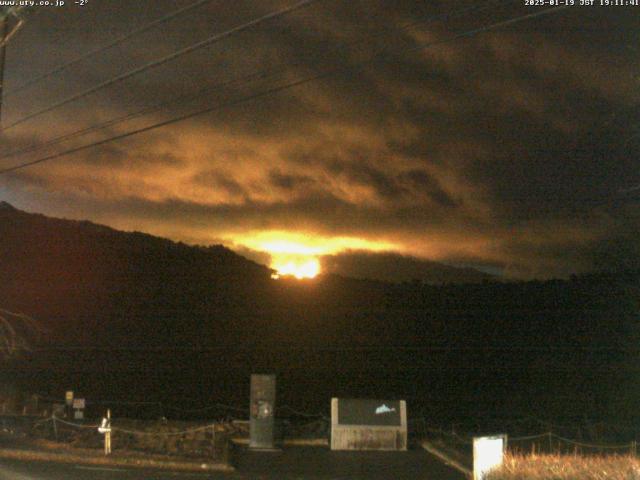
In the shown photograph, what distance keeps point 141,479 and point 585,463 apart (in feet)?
31.3

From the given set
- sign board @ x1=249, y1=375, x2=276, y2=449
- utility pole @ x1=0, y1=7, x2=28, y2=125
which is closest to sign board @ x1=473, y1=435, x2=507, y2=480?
utility pole @ x1=0, y1=7, x2=28, y2=125

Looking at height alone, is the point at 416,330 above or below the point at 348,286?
below

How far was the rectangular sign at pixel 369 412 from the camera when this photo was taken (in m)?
24.8

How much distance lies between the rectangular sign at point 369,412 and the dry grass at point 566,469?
1444 centimetres

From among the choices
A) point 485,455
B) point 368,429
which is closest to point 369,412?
point 368,429

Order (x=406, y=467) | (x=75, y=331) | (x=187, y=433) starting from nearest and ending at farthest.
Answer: (x=406, y=467) < (x=187, y=433) < (x=75, y=331)

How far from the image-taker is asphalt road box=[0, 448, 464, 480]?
16734mm

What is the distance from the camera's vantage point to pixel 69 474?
16.6 metres

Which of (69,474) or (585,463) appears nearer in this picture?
(585,463)

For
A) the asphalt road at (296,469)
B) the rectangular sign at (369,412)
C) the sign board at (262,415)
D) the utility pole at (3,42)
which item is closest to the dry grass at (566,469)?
the asphalt road at (296,469)

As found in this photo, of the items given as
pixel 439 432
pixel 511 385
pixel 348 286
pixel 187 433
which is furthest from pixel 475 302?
pixel 187 433

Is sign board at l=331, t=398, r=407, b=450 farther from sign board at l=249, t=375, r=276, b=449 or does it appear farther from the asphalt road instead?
sign board at l=249, t=375, r=276, b=449

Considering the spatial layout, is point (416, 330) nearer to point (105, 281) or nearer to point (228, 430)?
point (105, 281)

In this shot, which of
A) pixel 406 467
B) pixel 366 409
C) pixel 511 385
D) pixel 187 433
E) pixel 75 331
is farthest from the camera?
pixel 75 331
